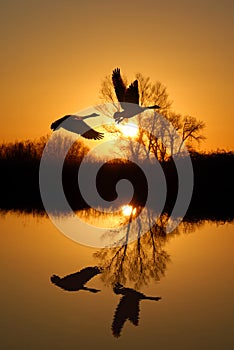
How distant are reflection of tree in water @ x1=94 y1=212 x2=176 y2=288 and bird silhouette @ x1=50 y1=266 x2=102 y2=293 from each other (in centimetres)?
23

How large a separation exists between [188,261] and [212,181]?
2094 cm

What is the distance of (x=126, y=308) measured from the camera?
8836 millimetres

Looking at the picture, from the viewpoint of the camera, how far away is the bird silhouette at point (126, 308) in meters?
7.93

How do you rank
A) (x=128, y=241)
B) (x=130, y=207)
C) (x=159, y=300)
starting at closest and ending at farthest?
(x=159, y=300) → (x=128, y=241) → (x=130, y=207)

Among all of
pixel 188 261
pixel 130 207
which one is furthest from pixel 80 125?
pixel 130 207

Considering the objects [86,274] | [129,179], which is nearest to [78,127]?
[86,274]

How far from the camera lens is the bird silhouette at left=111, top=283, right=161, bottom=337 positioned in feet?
26.0

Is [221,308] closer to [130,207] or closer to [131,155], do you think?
[130,207]

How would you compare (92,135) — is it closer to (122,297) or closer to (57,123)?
(57,123)

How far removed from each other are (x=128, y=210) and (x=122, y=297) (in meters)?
15.9

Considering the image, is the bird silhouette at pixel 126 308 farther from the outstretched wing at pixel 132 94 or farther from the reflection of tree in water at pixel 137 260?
the outstretched wing at pixel 132 94

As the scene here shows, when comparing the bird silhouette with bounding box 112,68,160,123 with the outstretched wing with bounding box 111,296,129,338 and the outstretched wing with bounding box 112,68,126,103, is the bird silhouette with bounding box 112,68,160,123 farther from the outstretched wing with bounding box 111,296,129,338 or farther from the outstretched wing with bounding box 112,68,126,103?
the outstretched wing with bounding box 111,296,129,338

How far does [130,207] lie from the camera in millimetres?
27188

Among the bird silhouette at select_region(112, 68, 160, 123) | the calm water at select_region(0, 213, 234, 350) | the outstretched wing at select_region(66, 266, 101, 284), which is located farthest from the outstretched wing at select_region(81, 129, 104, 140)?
the outstretched wing at select_region(66, 266, 101, 284)
